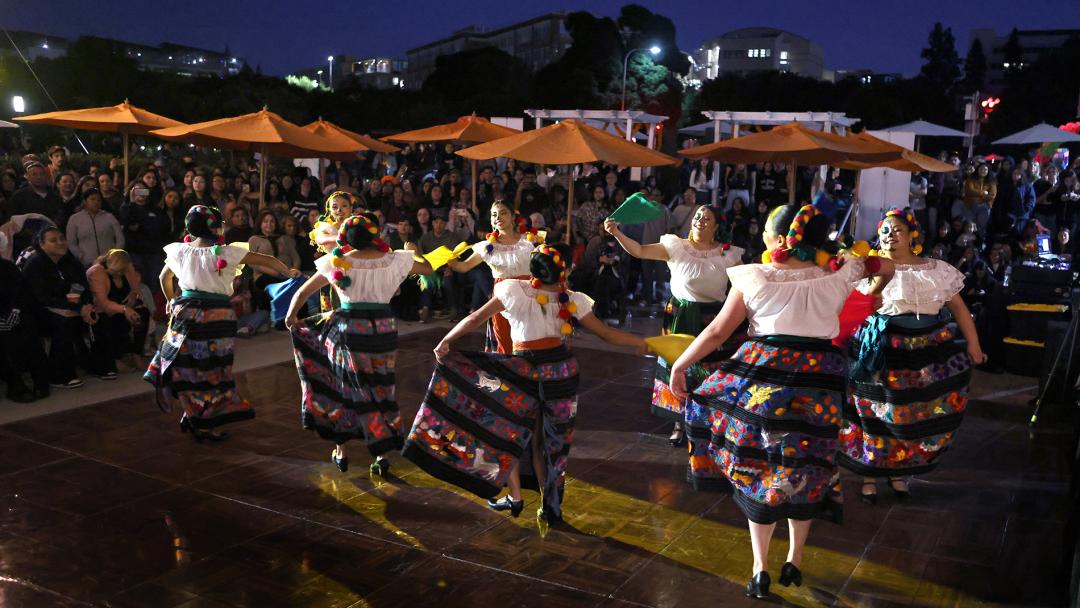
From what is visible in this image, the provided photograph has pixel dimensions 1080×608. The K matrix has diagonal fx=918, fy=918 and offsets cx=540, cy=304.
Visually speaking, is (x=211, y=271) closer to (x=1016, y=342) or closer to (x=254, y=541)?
(x=254, y=541)

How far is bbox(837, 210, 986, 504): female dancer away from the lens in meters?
5.55

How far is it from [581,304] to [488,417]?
2.65ft

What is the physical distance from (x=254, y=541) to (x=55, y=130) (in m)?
21.9

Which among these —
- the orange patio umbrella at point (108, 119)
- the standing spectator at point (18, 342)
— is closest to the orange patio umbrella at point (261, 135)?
the orange patio umbrella at point (108, 119)

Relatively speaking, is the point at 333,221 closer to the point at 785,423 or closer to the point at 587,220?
the point at 785,423

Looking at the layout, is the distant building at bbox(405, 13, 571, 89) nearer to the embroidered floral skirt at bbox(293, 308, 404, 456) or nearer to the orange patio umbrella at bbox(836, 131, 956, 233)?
the orange patio umbrella at bbox(836, 131, 956, 233)

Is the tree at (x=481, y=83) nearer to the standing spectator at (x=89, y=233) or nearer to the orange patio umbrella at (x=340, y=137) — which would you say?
the orange patio umbrella at (x=340, y=137)

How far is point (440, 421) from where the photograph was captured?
16.7ft

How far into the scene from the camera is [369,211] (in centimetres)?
946

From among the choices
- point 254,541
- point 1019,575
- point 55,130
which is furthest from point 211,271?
point 55,130

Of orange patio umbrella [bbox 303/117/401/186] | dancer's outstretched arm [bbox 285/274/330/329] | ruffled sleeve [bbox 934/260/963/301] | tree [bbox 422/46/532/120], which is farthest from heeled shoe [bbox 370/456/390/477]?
tree [bbox 422/46/532/120]

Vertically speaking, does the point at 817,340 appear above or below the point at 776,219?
below

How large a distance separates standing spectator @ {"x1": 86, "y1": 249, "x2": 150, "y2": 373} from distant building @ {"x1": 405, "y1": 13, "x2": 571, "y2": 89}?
65078 mm

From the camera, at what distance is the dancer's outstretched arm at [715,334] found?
429 cm
